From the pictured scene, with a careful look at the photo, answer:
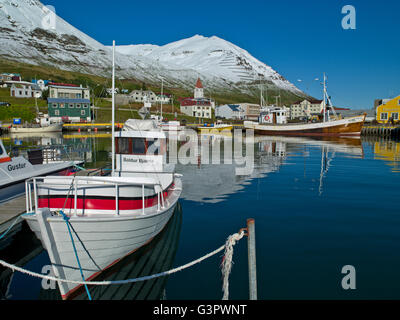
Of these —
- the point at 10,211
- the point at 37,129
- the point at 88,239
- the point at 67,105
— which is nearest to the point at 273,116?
the point at 67,105

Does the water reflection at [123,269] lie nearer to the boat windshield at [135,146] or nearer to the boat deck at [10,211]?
the boat deck at [10,211]

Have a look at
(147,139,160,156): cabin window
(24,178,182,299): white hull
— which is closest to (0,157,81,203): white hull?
(147,139,160,156): cabin window

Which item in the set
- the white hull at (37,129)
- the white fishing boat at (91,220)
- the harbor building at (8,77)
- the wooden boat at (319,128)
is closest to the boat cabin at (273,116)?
the wooden boat at (319,128)

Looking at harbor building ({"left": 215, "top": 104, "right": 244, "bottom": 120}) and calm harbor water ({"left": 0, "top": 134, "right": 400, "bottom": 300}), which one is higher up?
harbor building ({"left": 215, "top": 104, "right": 244, "bottom": 120})

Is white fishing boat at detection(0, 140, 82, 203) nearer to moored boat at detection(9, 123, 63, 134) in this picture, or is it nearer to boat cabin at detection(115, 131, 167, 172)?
boat cabin at detection(115, 131, 167, 172)

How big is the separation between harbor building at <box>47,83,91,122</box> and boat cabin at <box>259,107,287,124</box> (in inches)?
2197

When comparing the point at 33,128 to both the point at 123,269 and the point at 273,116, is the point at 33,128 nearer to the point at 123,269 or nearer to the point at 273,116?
the point at 273,116

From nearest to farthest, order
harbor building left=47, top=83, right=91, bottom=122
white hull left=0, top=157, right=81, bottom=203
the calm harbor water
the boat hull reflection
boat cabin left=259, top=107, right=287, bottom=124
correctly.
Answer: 1. the boat hull reflection
2. the calm harbor water
3. white hull left=0, top=157, right=81, bottom=203
4. harbor building left=47, top=83, right=91, bottom=122
5. boat cabin left=259, top=107, right=287, bottom=124

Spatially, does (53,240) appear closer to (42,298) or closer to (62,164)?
(42,298)

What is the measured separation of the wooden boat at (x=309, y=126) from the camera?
74.5 metres

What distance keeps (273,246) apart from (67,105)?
299 feet

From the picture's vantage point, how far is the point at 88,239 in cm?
824

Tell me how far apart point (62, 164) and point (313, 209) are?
17.3 metres

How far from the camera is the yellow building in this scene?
289ft
